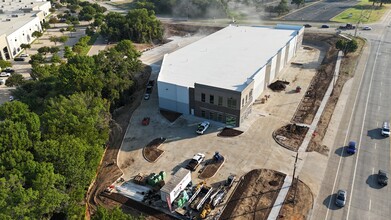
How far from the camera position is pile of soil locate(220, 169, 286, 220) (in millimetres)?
38938

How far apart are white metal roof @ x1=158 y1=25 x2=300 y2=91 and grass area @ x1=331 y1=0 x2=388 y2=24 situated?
2129 inches

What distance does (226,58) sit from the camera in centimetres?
7281

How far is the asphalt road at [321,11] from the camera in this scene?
138625 millimetres

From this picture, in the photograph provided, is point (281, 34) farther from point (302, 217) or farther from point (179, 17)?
point (179, 17)

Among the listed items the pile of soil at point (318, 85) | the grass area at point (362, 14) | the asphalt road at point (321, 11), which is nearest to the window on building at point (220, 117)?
the pile of soil at point (318, 85)

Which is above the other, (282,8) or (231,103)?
(282,8)

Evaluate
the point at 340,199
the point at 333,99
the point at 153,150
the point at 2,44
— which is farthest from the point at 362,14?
the point at 2,44

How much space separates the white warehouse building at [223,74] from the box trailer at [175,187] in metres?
19.5

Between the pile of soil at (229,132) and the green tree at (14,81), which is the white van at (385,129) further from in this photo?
the green tree at (14,81)

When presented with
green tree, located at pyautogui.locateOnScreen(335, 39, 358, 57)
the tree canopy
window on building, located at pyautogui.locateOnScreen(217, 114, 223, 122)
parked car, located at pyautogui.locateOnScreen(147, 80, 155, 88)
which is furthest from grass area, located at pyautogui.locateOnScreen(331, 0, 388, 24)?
window on building, located at pyautogui.locateOnScreen(217, 114, 223, 122)

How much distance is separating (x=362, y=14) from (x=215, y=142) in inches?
4996

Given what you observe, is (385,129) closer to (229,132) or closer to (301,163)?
(301,163)

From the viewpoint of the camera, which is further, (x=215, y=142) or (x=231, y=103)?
Result: (x=231, y=103)

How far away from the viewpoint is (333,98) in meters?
67.5
